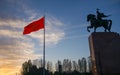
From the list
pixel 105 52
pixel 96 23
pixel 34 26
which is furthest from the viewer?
pixel 96 23

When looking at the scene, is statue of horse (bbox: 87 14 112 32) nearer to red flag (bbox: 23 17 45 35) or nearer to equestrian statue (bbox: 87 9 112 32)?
equestrian statue (bbox: 87 9 112 32)

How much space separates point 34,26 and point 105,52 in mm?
7281

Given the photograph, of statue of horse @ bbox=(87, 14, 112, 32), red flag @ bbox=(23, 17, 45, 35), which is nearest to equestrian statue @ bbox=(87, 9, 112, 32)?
statue of horse @ bbox=(87, 14, 112, 32)

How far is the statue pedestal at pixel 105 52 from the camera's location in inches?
671

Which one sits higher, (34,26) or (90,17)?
(90,17)

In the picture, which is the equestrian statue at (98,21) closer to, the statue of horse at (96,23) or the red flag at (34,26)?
the statue of horse at (96,23)

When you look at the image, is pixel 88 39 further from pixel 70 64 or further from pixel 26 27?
pixel 70 64

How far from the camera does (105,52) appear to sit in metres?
17.8

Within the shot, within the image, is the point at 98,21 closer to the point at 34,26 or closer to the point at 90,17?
the point at 90,17

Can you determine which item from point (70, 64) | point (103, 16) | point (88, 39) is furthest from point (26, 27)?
point (70, 64)

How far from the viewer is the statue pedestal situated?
17.0 m

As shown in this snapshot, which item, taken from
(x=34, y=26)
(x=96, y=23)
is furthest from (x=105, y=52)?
(x=34, y=26)

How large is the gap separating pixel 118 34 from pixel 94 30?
2.46 metres

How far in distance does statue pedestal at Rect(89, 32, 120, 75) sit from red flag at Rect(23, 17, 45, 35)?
5280 millimetres
